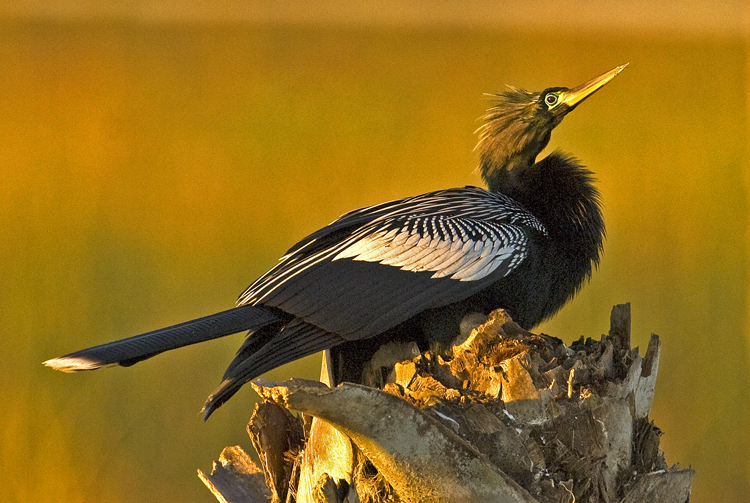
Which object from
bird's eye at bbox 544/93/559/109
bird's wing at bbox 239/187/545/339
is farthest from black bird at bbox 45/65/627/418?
bird's eye at bbox 544/93/559/109

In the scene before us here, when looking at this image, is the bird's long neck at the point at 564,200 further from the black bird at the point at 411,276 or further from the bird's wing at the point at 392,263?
the bird's wing at the point at 392,263

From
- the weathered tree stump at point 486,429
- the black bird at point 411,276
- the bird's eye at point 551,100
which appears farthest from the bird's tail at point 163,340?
the bird's eye at point 551,100

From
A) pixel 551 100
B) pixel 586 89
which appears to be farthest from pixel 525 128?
pixel 586 89

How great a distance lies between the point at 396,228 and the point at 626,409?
0.87m

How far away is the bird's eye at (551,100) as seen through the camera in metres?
3.23

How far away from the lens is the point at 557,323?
4.23 metres

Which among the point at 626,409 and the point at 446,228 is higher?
the point at 446,228

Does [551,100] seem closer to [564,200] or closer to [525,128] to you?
[525,128]

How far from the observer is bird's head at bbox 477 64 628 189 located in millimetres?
3221

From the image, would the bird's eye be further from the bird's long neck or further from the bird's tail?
the bird's tail

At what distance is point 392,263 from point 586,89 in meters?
1.09

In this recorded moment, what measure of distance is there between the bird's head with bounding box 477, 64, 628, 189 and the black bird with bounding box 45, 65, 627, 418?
88 millimetres

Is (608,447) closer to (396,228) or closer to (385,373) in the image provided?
(385,373)

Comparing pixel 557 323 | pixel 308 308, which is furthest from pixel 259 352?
pixel 557 323
